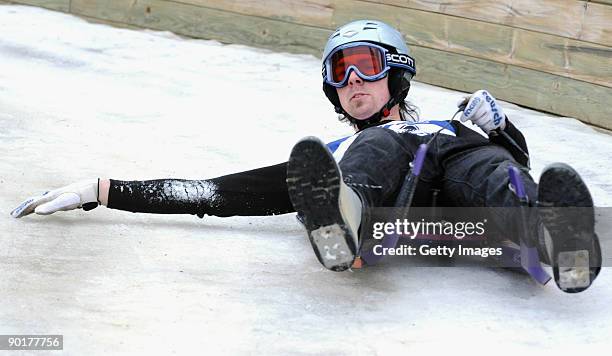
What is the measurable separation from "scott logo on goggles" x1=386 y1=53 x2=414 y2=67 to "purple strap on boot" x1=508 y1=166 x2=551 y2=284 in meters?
0.98

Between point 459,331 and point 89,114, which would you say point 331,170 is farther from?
point 89,114

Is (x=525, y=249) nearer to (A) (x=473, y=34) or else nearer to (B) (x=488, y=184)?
(B) (x=488, y=184)

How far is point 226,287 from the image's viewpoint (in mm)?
3033

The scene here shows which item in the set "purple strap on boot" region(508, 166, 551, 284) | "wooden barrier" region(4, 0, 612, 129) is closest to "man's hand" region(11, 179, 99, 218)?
"purple strap on boot" region(508, 166, 551, 284)

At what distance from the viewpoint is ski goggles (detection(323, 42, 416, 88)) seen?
374cm

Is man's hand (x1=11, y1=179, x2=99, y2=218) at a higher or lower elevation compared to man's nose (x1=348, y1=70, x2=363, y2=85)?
lower

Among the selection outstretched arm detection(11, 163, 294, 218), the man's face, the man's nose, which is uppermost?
the man's nose

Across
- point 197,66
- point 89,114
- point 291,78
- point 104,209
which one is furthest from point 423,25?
point 104,209

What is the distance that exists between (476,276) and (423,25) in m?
2.99

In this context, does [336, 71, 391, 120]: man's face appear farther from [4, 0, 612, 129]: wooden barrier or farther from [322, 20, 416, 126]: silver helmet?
[4, 0, 612, 129]: wooden barrier

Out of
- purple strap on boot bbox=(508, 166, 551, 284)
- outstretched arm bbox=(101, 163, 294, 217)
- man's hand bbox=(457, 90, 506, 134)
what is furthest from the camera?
outstretched arm bbox=(101, 163, 294, 217)

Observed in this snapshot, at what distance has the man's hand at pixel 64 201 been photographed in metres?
3.49

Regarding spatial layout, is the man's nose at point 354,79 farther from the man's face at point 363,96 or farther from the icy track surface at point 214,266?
the icy track surface at point 214,266
